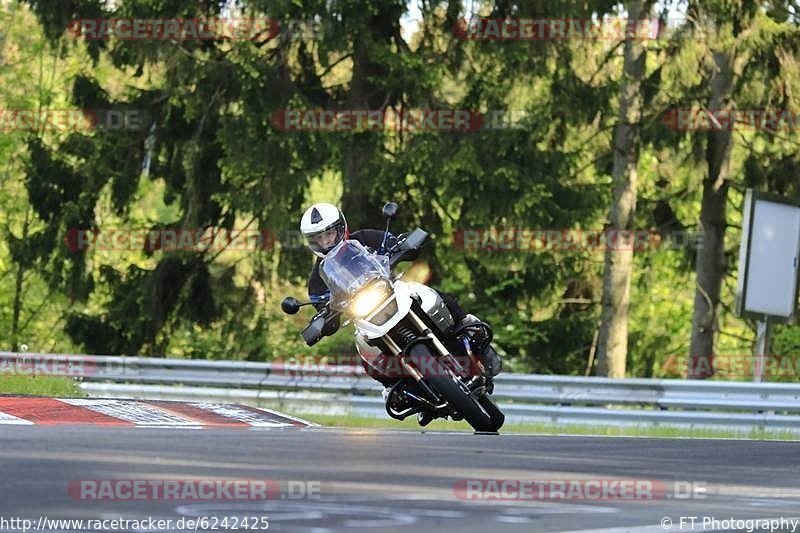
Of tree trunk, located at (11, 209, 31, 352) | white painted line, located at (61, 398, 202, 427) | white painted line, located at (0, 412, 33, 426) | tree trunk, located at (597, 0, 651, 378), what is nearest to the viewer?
white painted line, located at (0, 412, 33, 426)

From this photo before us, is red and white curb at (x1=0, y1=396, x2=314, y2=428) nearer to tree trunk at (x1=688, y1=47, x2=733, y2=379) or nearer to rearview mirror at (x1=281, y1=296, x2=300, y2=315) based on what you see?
rearview mirror at (x1=281, y1=296, x2=300, y2=315)

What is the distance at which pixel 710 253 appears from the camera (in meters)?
29.0

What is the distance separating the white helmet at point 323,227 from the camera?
1194 cm

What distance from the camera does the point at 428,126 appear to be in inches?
992

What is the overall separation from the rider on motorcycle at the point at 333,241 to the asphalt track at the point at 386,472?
0.96 metres

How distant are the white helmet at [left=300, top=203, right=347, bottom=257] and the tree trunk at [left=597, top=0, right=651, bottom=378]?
15309 mm

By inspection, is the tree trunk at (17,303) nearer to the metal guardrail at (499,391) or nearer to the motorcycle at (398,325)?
the metal guardrail at (499,391)

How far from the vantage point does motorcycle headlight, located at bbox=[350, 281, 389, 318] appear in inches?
469

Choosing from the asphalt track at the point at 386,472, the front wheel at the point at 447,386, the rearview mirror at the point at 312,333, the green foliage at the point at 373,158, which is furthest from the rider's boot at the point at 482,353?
the green foliage at the point at 373,158

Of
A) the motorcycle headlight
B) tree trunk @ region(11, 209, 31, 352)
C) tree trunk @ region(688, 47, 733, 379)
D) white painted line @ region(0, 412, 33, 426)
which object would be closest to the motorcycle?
the motorcycle headlight

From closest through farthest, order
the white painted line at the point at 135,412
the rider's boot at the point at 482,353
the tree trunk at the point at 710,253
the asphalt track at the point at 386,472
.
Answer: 1. the asphalt track at the point at 386,472
2. the white painted line at the point at 135,412
3. the rider's boot at the point at 482,353
4. the tree trunk at the point at 710,253

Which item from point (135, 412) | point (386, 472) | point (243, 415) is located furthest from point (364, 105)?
point (386, 472)

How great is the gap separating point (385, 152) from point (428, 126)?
0.97 meters

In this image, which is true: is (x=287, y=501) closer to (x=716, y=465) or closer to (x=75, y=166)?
(x=716, y=465)
